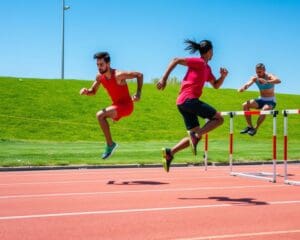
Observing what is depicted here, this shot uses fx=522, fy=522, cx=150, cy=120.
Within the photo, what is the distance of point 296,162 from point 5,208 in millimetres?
11080

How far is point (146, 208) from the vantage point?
6109mm

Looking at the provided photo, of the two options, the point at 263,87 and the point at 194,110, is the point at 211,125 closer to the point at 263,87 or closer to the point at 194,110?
the point at 194,110

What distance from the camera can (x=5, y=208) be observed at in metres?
6.09

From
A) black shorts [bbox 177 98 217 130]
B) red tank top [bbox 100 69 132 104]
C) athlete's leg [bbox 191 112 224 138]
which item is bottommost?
athlete's leg [bbox 191 112 224 138]

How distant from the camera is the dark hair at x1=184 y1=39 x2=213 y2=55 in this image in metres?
7.50

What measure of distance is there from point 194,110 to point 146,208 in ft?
5.71

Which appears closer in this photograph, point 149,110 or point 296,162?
point 296,162

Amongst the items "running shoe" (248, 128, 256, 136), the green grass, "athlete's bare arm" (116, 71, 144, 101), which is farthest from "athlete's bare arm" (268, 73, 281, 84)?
the green grass

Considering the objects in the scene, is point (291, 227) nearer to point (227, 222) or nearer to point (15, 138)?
point (227, 222)

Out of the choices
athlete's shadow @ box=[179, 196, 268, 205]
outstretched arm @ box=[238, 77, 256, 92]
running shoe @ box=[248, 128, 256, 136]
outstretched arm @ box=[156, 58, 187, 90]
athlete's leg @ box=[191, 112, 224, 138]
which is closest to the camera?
athlete's shadow @ box=[179, 196, 268, 205]

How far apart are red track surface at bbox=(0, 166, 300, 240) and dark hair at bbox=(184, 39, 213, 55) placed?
209cm

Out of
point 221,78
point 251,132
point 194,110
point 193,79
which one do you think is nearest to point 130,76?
point 221,78

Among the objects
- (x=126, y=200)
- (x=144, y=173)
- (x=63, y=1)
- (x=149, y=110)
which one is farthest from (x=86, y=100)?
(x=126, y=200)

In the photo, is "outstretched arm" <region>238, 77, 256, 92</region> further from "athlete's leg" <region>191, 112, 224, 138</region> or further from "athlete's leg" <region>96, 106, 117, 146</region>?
"athlete's leg" <region>191, 112, 224, 138</region>
